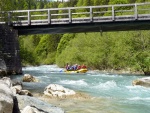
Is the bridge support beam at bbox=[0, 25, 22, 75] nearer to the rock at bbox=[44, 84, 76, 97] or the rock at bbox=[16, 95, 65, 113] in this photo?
the rock at bbox=[44, 84, 76, 97]

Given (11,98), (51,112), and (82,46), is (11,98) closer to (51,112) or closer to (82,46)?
(51,112)

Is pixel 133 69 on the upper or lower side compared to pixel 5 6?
lower

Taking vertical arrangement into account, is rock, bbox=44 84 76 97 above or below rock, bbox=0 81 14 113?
below

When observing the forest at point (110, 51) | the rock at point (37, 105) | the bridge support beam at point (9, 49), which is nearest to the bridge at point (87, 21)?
the bridge support beam at point (9, 49)

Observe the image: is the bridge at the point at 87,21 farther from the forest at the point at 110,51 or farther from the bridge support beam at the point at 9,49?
the forest at the point at 110,51

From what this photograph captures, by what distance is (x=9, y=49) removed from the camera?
24.8 meters

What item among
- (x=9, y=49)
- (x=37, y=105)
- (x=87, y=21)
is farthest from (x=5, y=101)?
(x=87, y=21)

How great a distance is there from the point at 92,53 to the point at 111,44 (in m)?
3.27

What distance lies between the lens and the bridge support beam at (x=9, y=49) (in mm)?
24109

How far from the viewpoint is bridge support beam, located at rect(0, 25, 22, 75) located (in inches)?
949

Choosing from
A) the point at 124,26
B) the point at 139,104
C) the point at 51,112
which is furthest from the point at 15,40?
the point at 51,112

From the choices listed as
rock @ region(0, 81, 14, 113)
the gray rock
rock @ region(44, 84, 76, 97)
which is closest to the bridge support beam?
the gray rock

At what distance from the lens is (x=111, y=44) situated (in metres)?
39.9

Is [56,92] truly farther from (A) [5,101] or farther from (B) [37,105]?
(A) [5,101]
